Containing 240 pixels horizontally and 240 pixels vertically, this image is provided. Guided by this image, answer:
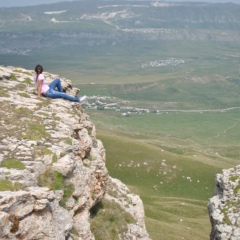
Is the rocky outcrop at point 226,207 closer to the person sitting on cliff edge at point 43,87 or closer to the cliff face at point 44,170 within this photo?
the cliff face at point 44,170

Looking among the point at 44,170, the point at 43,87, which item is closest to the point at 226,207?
the point at 43,87

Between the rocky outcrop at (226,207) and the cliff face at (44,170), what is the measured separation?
6.02 meters

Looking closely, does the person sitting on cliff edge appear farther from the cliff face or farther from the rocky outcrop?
the rocky outcrop

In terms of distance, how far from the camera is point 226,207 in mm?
30438

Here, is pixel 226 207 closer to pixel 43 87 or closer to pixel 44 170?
pixel 43 87

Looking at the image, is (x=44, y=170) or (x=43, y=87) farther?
(x=43, y=87)

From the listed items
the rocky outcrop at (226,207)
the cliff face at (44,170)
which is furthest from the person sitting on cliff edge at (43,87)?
the rocky outcrop at (226,207)

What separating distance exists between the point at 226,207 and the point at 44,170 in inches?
705

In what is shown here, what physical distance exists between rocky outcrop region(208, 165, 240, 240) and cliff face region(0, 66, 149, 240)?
6.02 m

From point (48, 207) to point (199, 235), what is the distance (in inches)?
1408

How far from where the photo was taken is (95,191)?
2642 cm

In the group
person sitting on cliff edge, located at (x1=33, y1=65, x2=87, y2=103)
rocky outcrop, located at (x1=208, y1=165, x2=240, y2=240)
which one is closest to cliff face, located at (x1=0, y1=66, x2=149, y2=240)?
person sitting on cliff edge, located at (x1=33, y1=65, x2=87, y2=103)

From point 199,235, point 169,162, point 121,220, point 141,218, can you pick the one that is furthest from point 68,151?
point 169,162

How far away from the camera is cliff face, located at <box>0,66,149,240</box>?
15.5 metres
